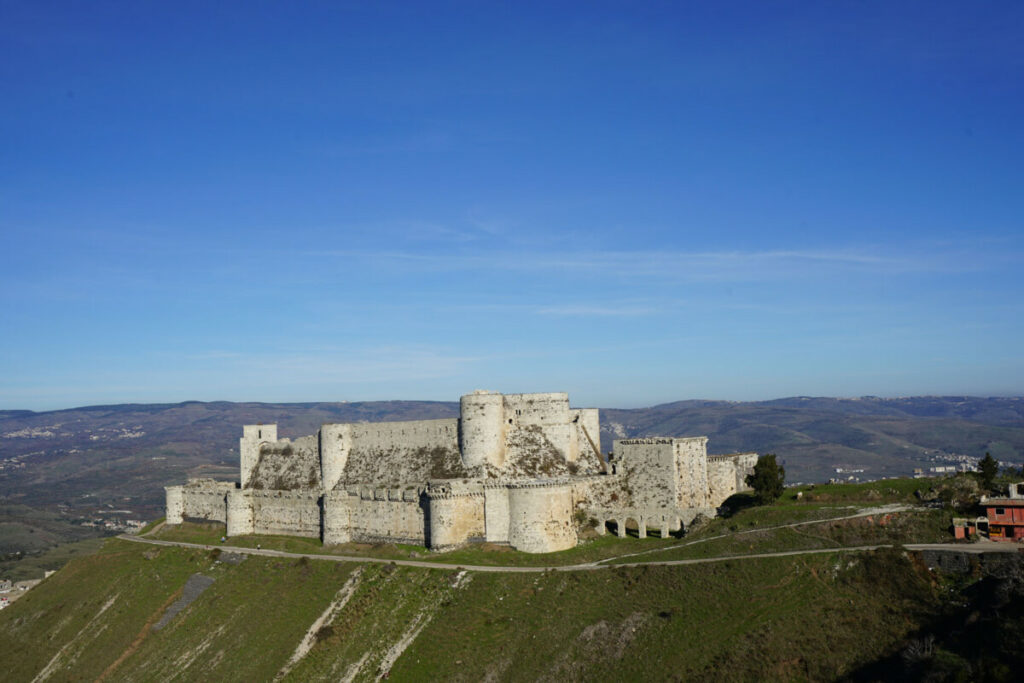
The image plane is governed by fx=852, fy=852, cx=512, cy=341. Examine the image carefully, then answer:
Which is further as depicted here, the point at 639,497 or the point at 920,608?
the point at 639,497

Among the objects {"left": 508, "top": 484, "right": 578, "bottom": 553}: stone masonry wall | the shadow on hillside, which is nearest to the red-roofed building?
the shadow on hillside

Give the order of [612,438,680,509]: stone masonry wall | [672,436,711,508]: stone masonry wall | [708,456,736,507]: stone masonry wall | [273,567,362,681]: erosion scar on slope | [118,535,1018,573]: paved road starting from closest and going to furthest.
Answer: [118,535,1018,573]: paved road, [273,567,362,681]: erosion scar on slope, [612,438,680,509]: stone masonry wall, [672,436,711,508]: stone masonry wall, [708,456,736,507]: stone masonry wall

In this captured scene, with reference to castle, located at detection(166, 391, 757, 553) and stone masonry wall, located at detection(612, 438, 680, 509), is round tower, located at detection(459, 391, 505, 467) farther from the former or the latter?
stone masonry wall, located at detection(612, 438, 680, 509)

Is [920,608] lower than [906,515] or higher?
lower

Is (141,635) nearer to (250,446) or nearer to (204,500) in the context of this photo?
(204,500)

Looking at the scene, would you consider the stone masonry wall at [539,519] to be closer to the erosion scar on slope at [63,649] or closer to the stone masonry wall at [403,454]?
the stone masonry wall at [403,454]

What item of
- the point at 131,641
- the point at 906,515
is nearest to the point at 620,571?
the point at 906,515

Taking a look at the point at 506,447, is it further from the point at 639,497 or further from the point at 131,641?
the point at 131,641
